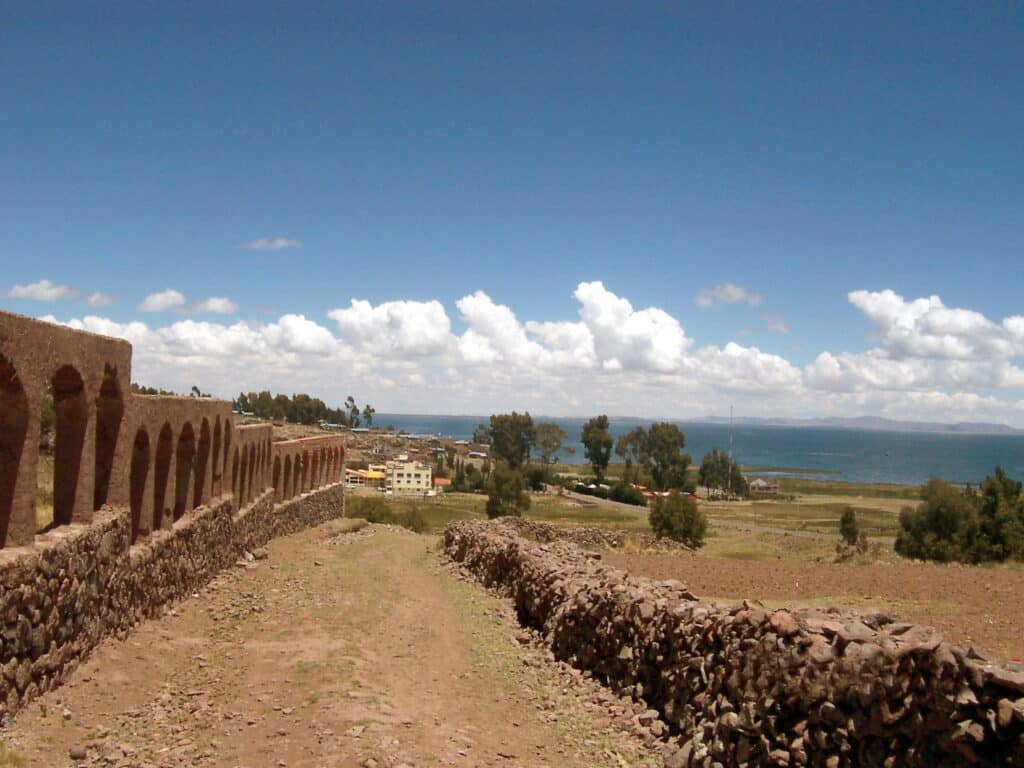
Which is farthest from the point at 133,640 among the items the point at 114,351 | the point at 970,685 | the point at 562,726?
the point at 970,685

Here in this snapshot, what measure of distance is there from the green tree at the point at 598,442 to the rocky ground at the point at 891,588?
104919mm

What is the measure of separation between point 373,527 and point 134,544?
80.4 ft

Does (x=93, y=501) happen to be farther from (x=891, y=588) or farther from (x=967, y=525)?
(x=967, y=525)

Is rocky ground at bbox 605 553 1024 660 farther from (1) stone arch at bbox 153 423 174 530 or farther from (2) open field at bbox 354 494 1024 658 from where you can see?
(1) stone arch at bbox 153 423 174 530

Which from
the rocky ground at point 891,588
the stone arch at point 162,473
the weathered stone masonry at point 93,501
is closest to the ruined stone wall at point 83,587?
the weathered stone masonry at point 93,501

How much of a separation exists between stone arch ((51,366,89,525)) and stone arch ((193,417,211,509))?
270 inches

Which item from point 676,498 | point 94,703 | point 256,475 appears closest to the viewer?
point 94,703

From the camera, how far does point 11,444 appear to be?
10125 mm

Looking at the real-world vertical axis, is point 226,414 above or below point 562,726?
above

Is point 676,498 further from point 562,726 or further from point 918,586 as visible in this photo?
point 562,726

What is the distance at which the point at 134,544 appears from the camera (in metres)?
14.5

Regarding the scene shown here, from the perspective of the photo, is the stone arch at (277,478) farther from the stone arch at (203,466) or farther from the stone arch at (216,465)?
the stone arch at (203,466)

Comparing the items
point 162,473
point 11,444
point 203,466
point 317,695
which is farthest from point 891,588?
point 11,444

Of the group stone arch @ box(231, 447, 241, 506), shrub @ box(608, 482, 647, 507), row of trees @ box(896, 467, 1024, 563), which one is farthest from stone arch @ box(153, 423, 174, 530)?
shrub @ box(608, 482, 647, 507)
